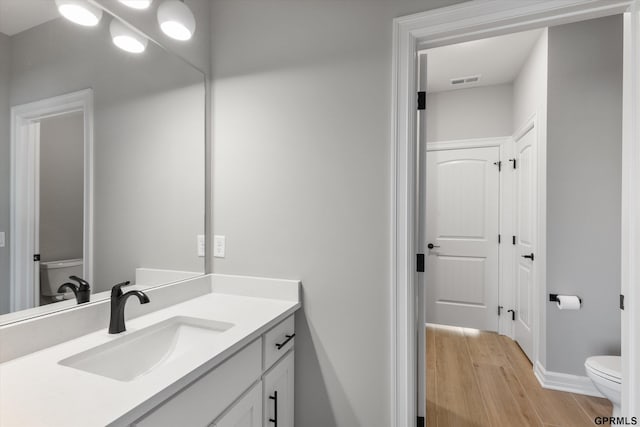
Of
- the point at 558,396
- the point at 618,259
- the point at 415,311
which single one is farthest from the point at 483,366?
the point at 415,311

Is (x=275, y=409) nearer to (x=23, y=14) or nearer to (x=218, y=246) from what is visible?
(x=218, y=246)

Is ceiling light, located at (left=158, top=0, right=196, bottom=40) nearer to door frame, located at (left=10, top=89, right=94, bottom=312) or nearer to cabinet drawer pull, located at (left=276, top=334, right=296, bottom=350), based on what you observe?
door frame, located at (left=10, top=89, right=94, bottom=312)

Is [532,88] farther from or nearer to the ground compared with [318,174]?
farther from the ground

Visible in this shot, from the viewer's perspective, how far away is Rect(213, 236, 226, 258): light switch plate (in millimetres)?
1690

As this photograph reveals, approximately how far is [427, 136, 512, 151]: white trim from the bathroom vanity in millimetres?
2713

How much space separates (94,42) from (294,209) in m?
1.04

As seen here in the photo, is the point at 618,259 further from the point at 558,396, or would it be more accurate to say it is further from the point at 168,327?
the point at 168,327

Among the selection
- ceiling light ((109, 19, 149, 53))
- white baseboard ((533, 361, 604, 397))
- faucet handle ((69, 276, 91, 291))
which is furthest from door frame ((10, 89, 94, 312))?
white baseboard ((533, 361, 604, 397))

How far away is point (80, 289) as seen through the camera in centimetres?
113

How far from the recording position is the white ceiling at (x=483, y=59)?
8.25 ft

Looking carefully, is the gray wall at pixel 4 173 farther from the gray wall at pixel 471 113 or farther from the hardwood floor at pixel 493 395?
the gray wall at pixel 471 113

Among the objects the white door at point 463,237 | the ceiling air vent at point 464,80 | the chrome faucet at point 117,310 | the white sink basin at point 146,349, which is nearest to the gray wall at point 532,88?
the ceiling air vent at point 464,80

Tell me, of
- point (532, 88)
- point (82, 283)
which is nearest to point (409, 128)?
point (82, 283)

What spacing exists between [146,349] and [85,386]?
41 cm
